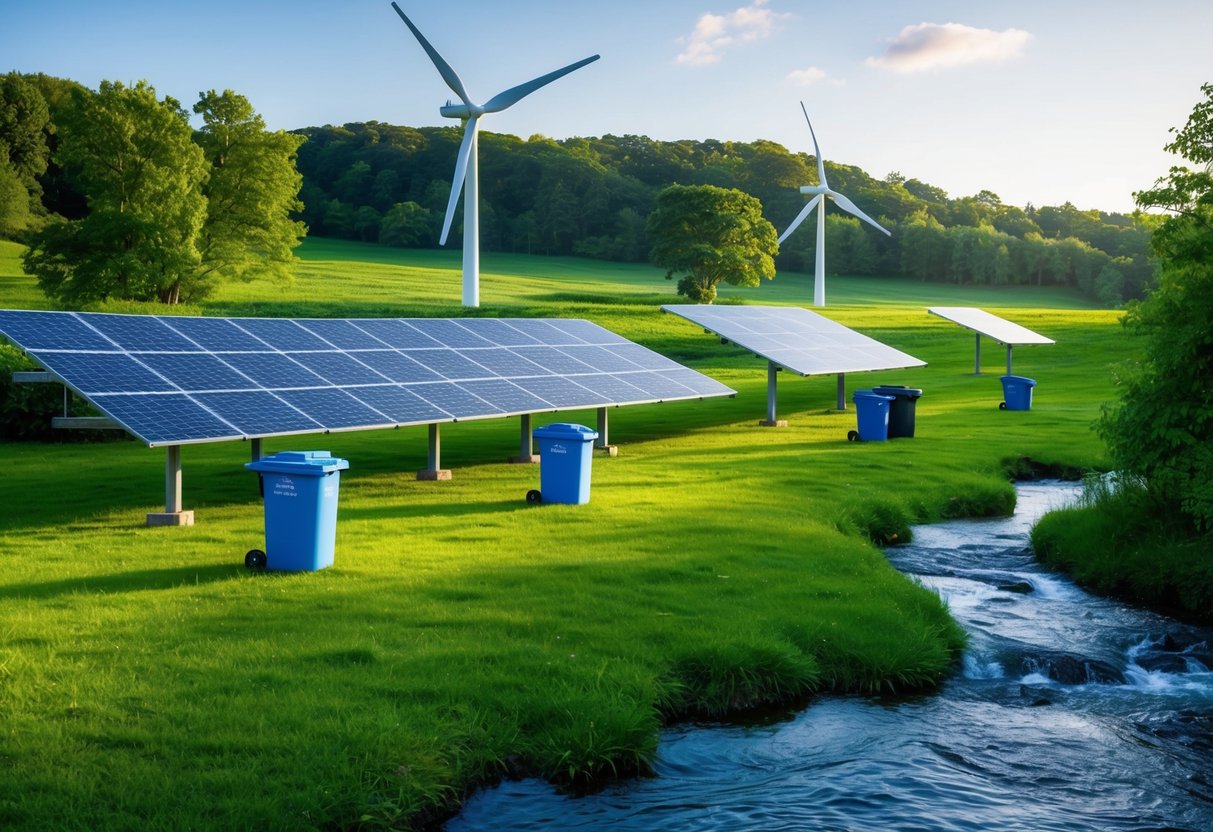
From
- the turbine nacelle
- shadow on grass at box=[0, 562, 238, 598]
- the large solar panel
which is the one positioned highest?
the turbine nacelle

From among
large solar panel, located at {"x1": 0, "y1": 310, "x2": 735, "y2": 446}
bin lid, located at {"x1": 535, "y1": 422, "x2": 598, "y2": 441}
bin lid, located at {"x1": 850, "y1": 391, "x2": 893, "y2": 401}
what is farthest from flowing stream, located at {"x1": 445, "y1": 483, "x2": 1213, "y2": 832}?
bin lid, located at {"x1": 850, "y1": 391, "x2": 893, "y2": 401}

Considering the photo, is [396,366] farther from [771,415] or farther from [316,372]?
[771,415]

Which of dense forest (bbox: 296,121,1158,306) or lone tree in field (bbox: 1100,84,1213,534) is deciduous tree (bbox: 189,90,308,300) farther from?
dense forest (bbox: 296,121,1158,306)

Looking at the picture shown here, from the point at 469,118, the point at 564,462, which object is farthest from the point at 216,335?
the point at 469,118

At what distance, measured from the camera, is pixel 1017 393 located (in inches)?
1428

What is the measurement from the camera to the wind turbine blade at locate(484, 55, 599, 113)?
51041 mm

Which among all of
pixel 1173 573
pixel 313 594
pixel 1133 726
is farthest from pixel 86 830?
pixel 1173 573

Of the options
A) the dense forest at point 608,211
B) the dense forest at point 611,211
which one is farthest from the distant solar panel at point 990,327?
the dense forest at point 608,211

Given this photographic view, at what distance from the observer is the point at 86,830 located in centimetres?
698

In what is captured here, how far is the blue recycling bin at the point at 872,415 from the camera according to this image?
91.4 ft

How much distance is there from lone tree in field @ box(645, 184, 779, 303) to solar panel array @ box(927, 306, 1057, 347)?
3487 centimetres

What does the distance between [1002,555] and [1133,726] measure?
7231 millimetres

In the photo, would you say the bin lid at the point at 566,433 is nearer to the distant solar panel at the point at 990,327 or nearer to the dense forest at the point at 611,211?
the distant solar panel at the point at 990,327

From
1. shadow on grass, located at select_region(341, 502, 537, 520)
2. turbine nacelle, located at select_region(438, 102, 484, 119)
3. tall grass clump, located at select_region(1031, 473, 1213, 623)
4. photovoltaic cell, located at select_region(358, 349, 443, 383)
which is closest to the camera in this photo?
tall grass clump, located at select_region(1031, 473, 1213, 623)
